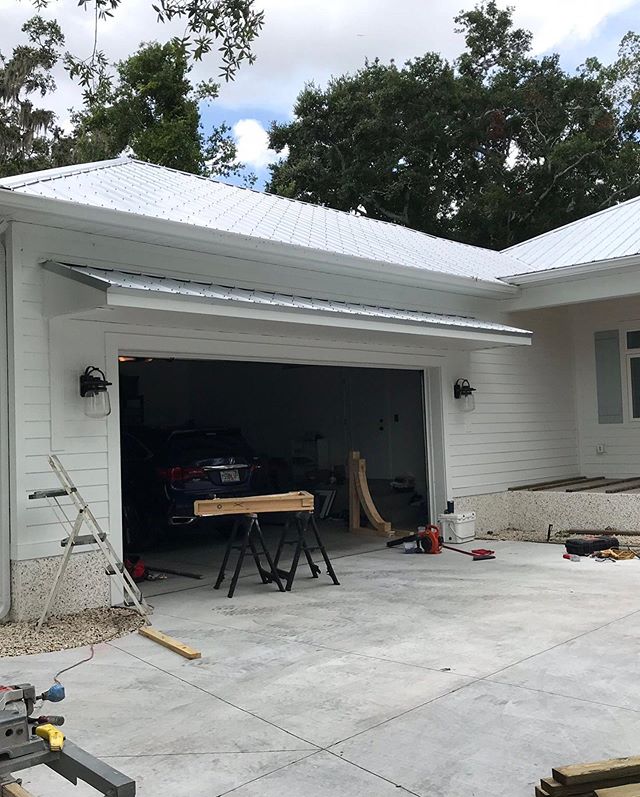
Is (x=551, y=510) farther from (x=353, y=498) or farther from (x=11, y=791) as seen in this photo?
(x=11, y=791)

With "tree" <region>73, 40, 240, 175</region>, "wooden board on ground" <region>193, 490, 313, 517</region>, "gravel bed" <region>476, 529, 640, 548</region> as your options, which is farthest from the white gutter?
"tree" <region>73, 40, 240, 175</region>

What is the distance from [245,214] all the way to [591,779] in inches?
293

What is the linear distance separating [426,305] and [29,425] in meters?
5.66

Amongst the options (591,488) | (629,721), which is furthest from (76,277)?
(591,488)

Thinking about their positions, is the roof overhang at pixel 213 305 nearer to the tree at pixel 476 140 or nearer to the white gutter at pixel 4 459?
the white gutter at pixel 4 459

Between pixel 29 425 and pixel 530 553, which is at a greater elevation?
pixel 29 425

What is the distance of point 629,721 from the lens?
3.93 m

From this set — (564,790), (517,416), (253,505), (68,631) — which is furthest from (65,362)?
(517,416)

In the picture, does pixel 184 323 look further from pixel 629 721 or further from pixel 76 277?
pixel 629 721

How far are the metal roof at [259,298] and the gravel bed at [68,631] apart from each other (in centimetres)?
274

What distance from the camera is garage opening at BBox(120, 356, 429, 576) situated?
32.6ft

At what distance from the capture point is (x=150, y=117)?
2133 centimetres

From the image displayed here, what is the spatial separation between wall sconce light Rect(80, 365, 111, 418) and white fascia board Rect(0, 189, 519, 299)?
4.27 ft

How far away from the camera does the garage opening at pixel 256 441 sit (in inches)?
391
